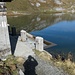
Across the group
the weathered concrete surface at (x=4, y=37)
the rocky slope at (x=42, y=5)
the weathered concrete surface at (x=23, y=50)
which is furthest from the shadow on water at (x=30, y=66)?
the rocky slope at (x=42, y=5)

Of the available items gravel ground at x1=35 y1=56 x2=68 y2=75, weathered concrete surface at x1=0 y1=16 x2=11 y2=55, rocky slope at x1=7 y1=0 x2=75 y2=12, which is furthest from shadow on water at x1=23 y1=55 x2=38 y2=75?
rocky slope at x1=7 y1=0 x2=75 y2=12

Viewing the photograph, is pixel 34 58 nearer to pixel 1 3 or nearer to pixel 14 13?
pixel 1 3

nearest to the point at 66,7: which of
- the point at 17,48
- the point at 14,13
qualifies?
the point at 14,13

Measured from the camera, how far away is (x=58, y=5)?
6186 inches

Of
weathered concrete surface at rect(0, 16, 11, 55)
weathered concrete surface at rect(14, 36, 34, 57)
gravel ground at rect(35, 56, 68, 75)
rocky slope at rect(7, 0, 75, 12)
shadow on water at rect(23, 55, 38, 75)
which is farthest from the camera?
rocky slope at rect(7, 0, 75, 12)

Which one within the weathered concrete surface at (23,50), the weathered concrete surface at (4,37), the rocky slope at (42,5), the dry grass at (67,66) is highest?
the weathered concrete surface at (4,37)

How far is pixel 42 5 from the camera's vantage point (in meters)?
150

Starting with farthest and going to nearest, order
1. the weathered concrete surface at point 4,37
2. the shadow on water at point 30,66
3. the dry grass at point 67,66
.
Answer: the weathered concrete surface at point 4,37, the shadow on water at point 30,66, the dry grass at point 67,66

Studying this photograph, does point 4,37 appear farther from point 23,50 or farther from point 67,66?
point 67,66

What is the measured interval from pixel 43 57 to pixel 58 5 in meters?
134

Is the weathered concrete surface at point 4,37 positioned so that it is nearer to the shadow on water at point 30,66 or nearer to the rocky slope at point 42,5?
the shadow on water at point 30,66

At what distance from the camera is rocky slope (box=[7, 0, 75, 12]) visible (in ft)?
442

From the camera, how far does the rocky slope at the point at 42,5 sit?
13462 centimetres

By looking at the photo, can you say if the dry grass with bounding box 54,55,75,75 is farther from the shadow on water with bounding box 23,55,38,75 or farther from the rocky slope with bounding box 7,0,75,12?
the rocky slope with bounding box 7,0,75,12
